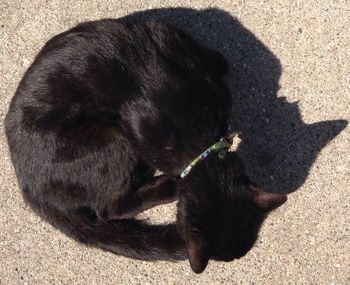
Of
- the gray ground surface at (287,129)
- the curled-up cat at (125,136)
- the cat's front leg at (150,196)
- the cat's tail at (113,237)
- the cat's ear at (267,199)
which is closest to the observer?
the cat's ear at (267,199)

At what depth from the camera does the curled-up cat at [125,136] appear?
2809 mm

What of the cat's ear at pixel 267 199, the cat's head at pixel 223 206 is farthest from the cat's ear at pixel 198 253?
the cat's ear at pixel 267 199

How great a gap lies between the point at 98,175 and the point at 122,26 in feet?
3.07

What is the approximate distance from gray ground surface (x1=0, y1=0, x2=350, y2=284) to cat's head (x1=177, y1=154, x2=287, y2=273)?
0.60 meters

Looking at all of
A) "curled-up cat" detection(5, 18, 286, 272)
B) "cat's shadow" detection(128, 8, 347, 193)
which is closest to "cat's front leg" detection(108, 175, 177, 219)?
"curled-up cat" detection(5, 18, 286, 272)

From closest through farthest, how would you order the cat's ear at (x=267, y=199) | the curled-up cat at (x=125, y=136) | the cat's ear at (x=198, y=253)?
the cat's ear at (x=198, y=253) < the cat's ear at (x=267, y=199) < the curled-up cat at (x=125, y=136)

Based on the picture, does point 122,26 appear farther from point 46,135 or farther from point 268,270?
point 268,270

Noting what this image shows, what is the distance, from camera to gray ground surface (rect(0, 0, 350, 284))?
3346 millimetres

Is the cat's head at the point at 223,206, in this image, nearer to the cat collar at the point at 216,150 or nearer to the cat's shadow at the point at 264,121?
the cat collar at the point at 216,150

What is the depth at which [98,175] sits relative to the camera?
3.04 metres

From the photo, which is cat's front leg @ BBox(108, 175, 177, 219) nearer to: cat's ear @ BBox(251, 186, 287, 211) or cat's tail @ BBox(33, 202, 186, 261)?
cat's tail @ BBox(33, 202, 186, 261)

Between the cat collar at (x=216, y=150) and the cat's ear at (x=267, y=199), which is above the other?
the cat collar at (x=216, y=150)

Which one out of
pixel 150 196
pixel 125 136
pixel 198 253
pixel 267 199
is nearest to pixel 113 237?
pixel 150 196

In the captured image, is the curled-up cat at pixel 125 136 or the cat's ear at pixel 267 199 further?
the curled-up cat at pixel 125 136
